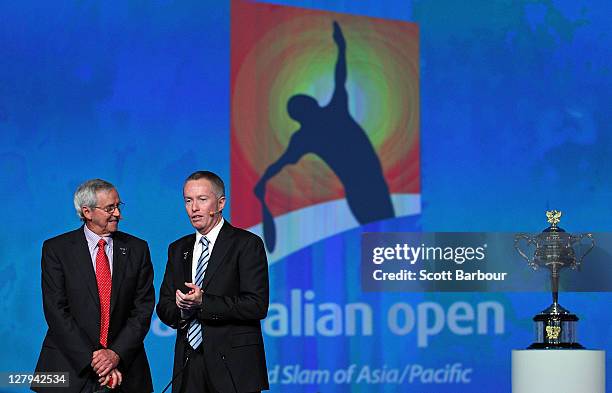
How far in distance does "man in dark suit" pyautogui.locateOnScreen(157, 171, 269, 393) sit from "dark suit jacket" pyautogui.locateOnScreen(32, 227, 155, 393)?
161 millimetres

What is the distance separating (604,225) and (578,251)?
218mm

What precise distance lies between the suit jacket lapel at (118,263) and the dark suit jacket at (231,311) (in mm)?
185

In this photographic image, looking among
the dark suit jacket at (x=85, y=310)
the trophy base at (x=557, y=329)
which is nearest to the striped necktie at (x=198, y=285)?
the dark suit jacket at (x=85, y=310)

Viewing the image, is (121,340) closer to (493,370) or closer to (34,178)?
(34,178)

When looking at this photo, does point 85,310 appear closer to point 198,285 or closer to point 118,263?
point 118,263

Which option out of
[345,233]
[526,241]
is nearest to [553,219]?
[526,241]

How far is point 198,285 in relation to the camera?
4086mm

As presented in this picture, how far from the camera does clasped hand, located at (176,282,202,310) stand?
155 inches

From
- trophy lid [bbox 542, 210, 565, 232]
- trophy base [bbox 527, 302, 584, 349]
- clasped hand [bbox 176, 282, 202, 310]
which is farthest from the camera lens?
trophy lid [bbox 542, 210, 565, 232]

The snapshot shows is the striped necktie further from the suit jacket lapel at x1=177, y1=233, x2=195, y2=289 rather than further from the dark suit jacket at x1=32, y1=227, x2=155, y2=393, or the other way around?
the dark suit jacket at x1=32, y1=227, x2=155, y2=393

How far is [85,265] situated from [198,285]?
45 centimetres

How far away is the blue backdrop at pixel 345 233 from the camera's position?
245 inches

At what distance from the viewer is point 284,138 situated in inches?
247

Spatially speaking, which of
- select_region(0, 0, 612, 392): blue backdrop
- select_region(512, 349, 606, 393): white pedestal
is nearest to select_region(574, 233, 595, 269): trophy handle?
select_region(0, 0, 612, 392): blue backdrop
